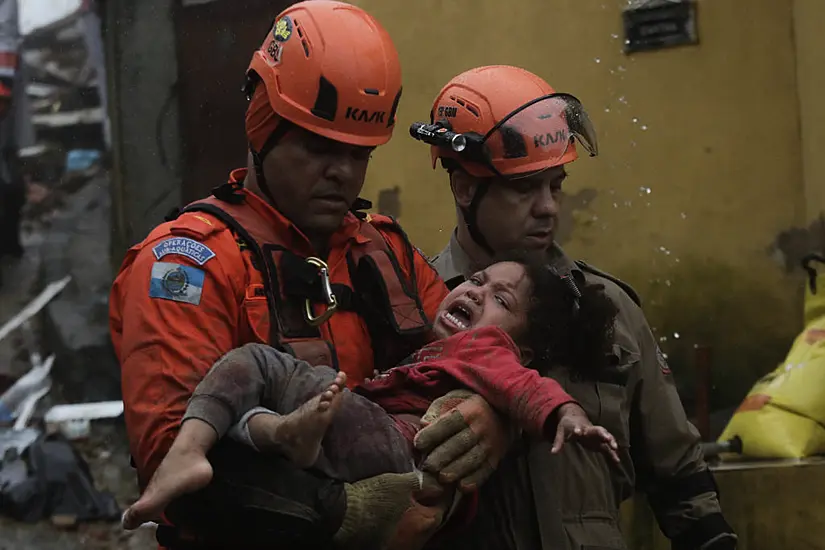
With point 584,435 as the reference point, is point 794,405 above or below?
below

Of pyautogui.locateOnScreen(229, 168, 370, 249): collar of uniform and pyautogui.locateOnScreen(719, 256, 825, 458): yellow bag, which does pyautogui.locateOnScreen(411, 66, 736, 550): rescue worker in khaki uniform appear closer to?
pyautogui.locateOnScreen(229, 168, 370, 249): collar of uniform

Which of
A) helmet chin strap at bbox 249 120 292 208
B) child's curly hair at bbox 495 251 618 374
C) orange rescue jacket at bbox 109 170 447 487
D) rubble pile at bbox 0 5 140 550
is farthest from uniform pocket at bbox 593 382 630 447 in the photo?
rubble pile at bbox 0 5 140 550

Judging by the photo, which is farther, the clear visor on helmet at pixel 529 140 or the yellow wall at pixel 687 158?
the yellow wall at pixel 687 158

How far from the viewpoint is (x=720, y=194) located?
596 centimetres

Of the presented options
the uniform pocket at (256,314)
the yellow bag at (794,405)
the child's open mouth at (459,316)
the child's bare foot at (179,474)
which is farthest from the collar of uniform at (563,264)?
the yellow bag at (794,405)

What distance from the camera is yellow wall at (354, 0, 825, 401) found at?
19.4 ft

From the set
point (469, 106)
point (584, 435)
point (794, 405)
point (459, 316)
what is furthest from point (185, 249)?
point (794, 405)

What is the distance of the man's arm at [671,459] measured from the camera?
12.5ft

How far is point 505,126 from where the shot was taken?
3.88 meters

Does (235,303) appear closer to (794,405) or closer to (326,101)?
(326,101)

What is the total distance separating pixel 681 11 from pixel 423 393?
11.5ft

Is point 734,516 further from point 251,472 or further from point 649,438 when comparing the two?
point 251,472

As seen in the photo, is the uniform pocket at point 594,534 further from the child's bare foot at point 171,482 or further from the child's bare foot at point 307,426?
the child's bare foot at point 171,482

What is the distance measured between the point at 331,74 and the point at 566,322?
0.89 metres
